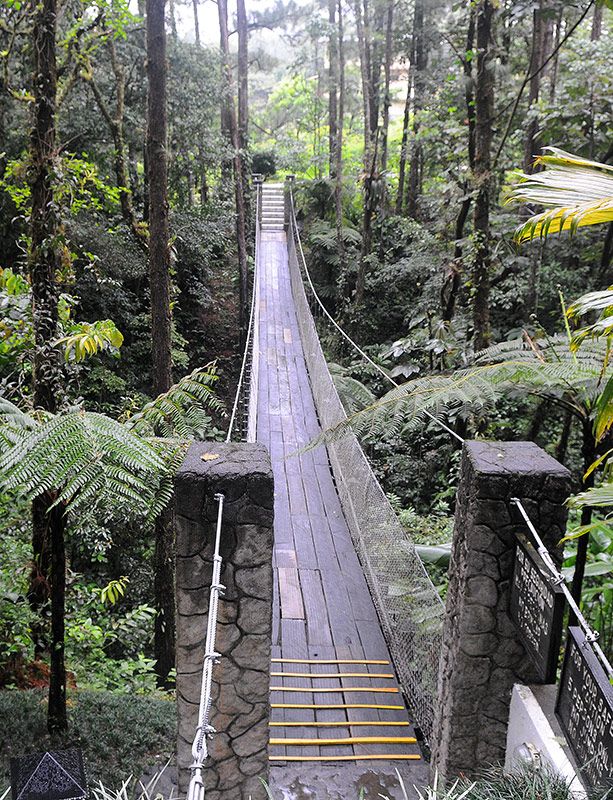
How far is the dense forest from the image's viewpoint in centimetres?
270

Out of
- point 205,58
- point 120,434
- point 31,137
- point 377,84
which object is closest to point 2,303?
point 31,137

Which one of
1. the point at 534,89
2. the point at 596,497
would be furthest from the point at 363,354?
the point at 534,89

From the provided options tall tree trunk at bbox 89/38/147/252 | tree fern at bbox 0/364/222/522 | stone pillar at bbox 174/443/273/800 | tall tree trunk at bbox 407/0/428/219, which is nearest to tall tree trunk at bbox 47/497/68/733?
tree fern at bbox 0/364/222/522

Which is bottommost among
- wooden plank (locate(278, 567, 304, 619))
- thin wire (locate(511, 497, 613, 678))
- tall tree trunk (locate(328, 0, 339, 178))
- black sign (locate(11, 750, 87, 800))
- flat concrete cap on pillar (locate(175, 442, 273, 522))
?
wooden plank (locate(278, 567, 304, 619))

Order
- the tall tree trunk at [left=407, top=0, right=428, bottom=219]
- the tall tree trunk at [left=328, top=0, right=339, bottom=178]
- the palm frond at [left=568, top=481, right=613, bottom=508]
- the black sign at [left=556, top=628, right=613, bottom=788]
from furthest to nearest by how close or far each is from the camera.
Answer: the tall tree trunk at [left=328, top=0, right=339, bottom=178]
the tall tree trunk at [left=407, top=0, right=428, bottom=219]
the palm frond at [left=568, top=481, right=613, bottom=508]
the black sign at [left=556, top=628, right=613, bottom=788]

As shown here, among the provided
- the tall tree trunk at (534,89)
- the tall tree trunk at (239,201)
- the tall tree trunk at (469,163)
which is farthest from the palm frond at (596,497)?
the tall tree trunk at (239,201)

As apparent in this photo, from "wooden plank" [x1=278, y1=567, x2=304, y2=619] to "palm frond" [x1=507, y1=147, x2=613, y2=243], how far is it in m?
2.96

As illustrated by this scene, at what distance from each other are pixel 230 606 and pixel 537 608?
1109 millimetres

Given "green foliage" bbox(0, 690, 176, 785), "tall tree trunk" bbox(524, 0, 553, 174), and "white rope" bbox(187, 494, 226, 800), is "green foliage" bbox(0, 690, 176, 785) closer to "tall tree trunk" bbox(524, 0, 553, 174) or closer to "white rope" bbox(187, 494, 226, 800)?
"white rope" bbox(187, 494, 226, 800)

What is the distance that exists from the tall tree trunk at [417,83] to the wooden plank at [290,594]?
31.0ft

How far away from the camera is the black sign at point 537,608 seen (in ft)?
6.45

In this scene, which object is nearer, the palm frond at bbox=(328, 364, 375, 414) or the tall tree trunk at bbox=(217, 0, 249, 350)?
the palm frond at bbox=(328, 364, 375, 414)

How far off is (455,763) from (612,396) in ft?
6.30

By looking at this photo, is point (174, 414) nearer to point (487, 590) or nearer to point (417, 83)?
point (487, 590)
